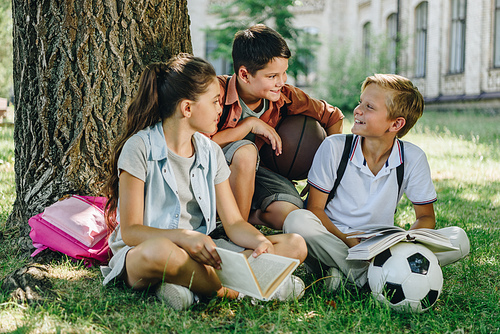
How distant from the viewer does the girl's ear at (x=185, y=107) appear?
267cm

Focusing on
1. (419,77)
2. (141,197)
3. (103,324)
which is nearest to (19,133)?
(141,197)

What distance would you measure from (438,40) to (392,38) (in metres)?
3.05

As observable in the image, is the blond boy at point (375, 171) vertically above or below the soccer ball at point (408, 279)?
above

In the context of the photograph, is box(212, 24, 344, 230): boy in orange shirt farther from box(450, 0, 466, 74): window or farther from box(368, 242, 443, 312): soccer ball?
box(450, 0, 466, 74): window

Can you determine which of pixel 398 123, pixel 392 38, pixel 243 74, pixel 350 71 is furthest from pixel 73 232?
pixel 392 38

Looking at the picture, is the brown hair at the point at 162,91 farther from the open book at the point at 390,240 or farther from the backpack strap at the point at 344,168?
the open book at the point at 390,240

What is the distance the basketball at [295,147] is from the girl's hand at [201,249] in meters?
1.32

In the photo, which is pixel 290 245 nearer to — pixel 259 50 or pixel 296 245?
pixel 296 245

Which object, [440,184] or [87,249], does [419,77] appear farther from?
[87,249]

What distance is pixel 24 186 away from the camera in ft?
11.5

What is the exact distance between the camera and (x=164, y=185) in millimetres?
2705

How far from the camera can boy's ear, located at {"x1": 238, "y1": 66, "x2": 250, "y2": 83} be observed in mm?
3416

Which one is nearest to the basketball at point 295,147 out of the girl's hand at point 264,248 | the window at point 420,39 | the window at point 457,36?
the girl's hand at point 264,248

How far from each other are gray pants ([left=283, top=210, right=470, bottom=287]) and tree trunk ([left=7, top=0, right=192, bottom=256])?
56.0 inches
